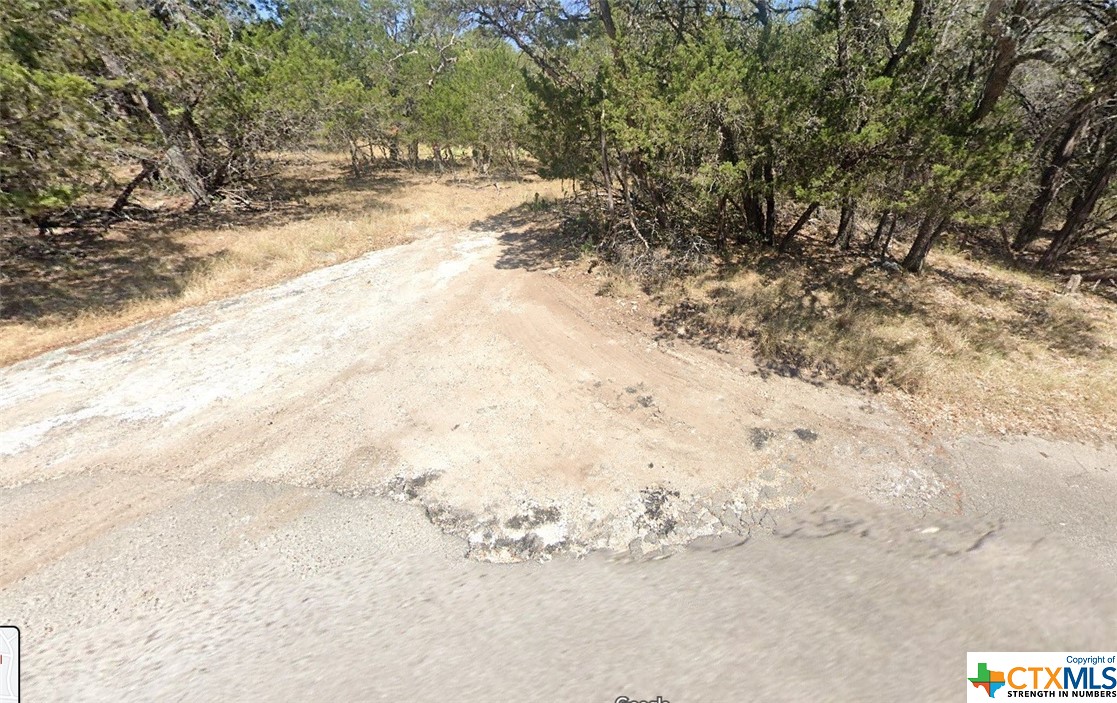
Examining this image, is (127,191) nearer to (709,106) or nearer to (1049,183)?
(709,106)

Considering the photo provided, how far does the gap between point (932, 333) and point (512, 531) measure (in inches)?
320

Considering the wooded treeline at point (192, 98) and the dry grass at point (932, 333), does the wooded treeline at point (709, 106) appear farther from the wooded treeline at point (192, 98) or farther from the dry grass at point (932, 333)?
the dry grass at point (932, 333)

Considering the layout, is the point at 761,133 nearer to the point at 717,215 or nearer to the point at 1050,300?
the point at 717,215

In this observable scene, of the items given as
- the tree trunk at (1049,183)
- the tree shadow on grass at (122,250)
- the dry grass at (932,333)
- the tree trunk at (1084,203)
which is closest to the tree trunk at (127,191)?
the tree shadow on grass at (122,250)

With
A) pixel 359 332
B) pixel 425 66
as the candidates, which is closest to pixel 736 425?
pixel 359 332

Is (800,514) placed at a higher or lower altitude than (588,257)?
lower

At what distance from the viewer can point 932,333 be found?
310 inches

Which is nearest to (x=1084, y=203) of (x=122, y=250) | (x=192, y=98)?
(x=192, y=98)

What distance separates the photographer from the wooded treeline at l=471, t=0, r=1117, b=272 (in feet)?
23.2

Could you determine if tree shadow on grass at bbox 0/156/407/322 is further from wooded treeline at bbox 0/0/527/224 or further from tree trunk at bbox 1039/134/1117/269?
tree trunk at bbox 1039/134/1117/269

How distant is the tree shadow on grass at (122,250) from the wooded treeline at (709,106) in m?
1.26

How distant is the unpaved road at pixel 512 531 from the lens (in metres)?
3.14

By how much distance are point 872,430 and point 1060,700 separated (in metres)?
3.17

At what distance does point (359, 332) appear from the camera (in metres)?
8.20
